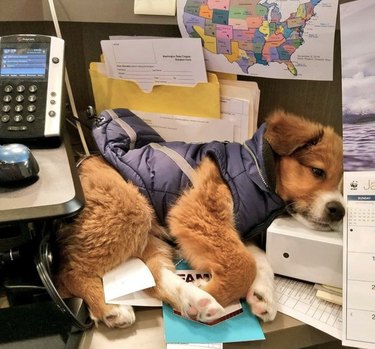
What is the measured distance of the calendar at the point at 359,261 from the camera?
66cm

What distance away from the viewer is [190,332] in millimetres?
673

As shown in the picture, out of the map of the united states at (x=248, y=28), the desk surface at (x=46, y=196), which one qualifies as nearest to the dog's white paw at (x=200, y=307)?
the desk surface at (x=46, y=196)

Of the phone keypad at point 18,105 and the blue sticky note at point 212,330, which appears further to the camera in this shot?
the phone keypad at point 18,105

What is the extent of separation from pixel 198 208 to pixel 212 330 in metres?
0.23

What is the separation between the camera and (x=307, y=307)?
28.6 inches

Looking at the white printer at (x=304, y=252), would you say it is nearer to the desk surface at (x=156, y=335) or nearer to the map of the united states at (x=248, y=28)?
the desk surface at (x=156, y=335)

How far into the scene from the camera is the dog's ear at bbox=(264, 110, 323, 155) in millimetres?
824

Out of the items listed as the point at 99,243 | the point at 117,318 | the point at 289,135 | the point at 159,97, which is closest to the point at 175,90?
the point at 159,97

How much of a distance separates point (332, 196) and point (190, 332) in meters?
0.36

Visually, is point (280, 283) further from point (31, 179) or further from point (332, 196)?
point (31, 179)

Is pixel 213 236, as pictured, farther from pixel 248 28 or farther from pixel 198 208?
pixel 248 28

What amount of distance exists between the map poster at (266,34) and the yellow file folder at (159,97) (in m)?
0.07

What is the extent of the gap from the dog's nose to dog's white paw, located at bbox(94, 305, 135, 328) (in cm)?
39

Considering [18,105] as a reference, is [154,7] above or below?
above
